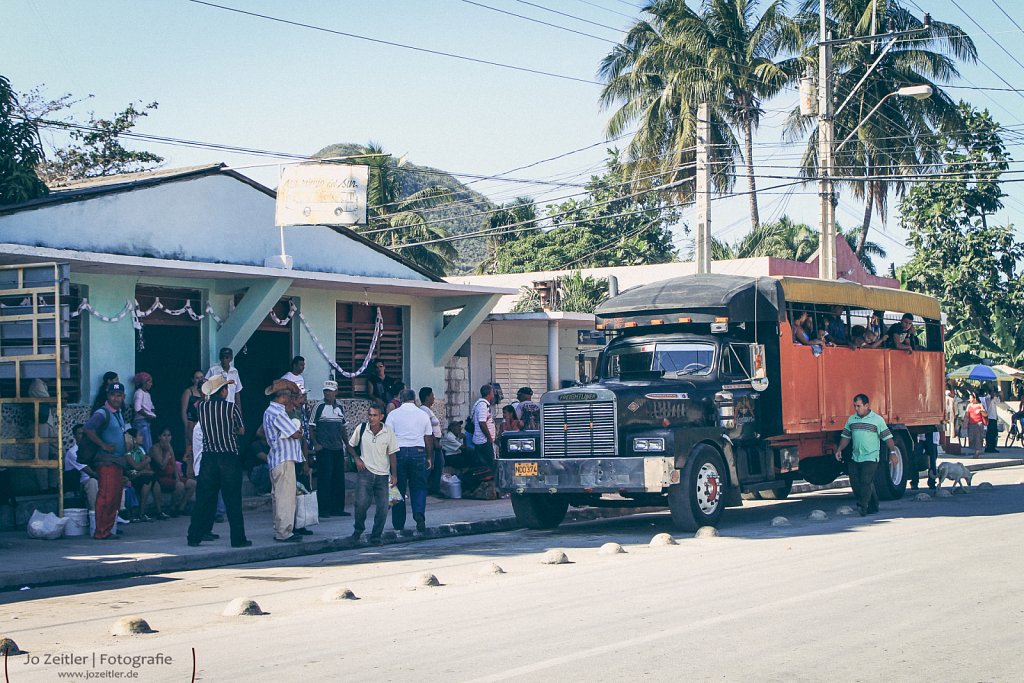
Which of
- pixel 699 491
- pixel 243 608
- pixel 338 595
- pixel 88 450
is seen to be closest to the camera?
pixel 243 608

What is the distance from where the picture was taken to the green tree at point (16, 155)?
17406 millimetres

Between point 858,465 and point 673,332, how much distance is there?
3.06m

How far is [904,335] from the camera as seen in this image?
19.8 m

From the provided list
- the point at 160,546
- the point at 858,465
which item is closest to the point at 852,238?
the point at 858,465

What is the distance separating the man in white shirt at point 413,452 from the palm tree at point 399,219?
88.1 feet

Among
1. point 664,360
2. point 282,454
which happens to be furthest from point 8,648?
point 664,360

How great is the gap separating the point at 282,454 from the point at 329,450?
9.13 ft

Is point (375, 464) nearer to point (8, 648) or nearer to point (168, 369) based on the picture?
point (8, 648)

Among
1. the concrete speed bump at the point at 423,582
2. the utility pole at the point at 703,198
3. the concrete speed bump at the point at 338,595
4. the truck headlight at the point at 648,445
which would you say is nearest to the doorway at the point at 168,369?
the truck headlight at the point at 648,445

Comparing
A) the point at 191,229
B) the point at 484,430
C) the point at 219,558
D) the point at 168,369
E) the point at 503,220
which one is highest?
the point at 503,220

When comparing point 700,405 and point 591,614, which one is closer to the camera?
point 591,614

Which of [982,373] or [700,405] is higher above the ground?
[982,373]

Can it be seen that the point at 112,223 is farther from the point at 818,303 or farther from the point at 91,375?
the point at 818,303

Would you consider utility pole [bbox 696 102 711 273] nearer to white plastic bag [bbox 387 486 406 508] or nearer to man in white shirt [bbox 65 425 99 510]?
white plastic bag [bbox 387 486 406 508]
